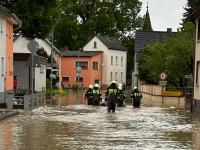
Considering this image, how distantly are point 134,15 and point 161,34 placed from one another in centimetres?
718

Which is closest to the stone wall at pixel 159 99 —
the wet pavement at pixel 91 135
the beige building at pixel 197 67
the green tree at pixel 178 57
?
the green tree at pixel 178 57

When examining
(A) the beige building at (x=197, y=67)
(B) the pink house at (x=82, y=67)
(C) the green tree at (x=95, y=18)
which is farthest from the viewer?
(B) the pink house at (x=82, y=67)

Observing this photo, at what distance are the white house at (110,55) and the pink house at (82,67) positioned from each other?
119cm

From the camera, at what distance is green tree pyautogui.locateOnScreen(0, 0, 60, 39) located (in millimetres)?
42188

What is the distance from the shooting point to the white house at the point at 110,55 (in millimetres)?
103438

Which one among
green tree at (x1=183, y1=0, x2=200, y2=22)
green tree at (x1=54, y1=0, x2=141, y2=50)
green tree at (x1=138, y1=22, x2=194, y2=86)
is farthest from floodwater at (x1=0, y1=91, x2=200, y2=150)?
green tree at (x1=54, y1=0, x2=141, y2=50)

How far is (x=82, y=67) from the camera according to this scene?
10294 centimetres

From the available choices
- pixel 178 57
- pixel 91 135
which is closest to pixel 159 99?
pixel 178 57

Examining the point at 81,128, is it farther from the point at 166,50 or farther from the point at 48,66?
the point at 48,66

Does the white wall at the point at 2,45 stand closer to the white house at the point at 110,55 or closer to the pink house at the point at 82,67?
the pink house at the point at 82,67

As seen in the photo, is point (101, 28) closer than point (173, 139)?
No

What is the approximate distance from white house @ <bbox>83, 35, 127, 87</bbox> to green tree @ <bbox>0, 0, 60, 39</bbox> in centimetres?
5707

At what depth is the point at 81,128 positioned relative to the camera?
20.4 m

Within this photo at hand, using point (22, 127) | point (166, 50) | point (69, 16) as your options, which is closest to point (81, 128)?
Answer: point (22, 127)
